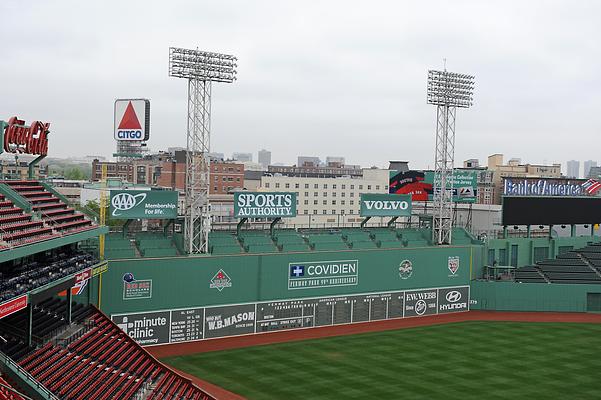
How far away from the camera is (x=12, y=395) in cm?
1916

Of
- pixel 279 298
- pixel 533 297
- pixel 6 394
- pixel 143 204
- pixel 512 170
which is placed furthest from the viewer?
pixel 512 170

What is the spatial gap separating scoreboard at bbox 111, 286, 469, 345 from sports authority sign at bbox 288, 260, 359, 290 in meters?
0.90

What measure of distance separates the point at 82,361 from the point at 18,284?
4156mm

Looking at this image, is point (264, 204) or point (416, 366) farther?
point (264, 204)

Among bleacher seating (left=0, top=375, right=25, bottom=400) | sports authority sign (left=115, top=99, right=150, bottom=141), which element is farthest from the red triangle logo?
bleacher seating (left=0, top=375, right=25, bottom=400)

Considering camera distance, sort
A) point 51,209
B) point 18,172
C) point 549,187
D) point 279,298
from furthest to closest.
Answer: point 549,187 → point 18,172 → point 279,298 → point 51,209

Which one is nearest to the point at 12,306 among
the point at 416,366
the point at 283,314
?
the point at 416,366

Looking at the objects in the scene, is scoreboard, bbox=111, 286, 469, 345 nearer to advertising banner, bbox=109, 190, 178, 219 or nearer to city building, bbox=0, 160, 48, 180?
advertising banner, bbox=109, 190, 178, 219

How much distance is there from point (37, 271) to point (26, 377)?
537cm

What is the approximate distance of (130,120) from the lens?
40188mm

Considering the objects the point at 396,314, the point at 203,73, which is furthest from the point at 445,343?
the point at 203,73

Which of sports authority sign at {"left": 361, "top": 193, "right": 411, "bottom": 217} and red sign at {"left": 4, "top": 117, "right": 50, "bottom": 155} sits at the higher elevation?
red sign at {"left": 4, "top": 117, "right": 50, "bottom": 155}

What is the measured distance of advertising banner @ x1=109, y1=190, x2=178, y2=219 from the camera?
36.5m

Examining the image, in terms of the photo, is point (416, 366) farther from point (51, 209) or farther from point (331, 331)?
point (51, 209)
